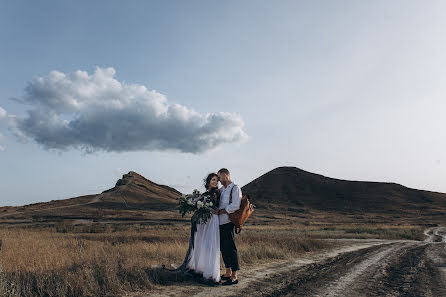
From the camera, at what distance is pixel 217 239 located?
296 inches

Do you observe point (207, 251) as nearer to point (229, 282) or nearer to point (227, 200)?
point (229, 282)

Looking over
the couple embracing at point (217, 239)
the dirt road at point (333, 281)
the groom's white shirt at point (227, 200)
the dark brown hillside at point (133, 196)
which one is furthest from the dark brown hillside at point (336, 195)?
the groom's white shirt at point (227, 200)

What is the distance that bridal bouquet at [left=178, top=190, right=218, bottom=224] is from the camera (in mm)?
7461

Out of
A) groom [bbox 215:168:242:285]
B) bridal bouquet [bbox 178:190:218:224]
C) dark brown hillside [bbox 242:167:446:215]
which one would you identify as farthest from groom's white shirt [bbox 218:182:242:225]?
dark brown hillside [bbox 242:167:446:215]

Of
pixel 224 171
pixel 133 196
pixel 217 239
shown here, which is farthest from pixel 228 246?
pixel 133 196

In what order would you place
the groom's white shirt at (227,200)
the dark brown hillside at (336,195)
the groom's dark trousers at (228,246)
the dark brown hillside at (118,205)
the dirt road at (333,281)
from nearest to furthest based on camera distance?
1. the dirt road at (333,281)
2. the groom's white shirt at (227,200)
3. the groom's dark trousers at (228,246)
4. the dark brown hillside at (118,205)
5. the dark brown hillside at (336,195)

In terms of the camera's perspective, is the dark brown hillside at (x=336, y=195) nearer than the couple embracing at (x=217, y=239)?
No

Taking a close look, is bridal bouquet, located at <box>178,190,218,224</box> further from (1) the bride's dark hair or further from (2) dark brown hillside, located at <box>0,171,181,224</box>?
(2) dark brown hillside, located at <box>0,171,181,224</box>

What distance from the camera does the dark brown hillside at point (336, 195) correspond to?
96.4 m

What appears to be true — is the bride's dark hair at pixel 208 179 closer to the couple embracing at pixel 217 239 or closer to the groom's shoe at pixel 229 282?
the couple embracing at pixel 217 239

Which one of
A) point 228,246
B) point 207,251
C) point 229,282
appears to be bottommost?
point 229,282

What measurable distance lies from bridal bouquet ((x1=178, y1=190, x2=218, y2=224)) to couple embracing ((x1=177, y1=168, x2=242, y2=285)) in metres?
0.12

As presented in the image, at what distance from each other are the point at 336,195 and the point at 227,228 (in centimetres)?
10896

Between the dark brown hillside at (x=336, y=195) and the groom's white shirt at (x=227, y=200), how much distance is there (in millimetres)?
91667
